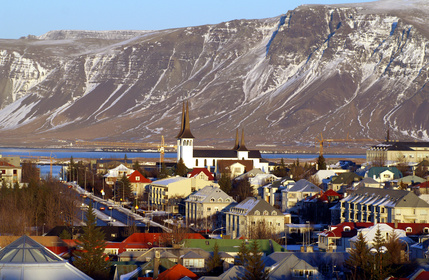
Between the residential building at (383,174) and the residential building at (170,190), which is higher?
the residential building at (383,174)

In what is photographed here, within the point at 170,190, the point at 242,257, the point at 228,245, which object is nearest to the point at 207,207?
the point at 170,190

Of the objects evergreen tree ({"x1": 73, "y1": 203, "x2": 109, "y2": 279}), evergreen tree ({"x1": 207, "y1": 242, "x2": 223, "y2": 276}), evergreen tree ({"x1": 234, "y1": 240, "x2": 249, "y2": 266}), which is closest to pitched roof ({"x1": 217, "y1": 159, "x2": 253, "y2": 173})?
evergreen tree ({"x1": 234, "y1": 240, "x2": 249, "y2": 266})

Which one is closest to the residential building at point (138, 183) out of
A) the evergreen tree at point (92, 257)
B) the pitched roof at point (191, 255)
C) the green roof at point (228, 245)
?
the green roof at point (228, 245)

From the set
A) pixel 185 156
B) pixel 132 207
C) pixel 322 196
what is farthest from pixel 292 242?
pixel 185 156

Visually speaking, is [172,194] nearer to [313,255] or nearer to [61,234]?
[61,234]

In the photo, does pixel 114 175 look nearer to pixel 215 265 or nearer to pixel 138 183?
pixel 138 183

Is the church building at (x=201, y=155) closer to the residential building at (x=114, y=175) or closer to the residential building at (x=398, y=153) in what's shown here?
the residential building at (x=398, y=153)
